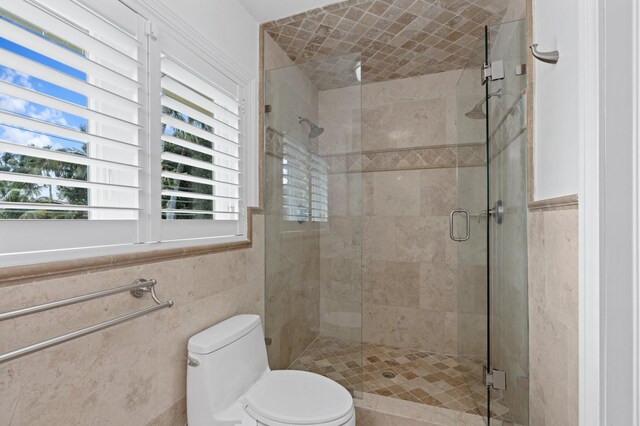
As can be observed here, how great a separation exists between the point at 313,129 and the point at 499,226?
124 centimetres

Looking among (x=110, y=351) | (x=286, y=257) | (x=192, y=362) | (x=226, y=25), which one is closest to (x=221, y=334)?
(x=192, y=362)

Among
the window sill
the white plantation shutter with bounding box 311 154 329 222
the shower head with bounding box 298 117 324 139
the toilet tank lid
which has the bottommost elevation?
the toilet tank lid

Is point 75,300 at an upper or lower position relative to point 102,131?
lower

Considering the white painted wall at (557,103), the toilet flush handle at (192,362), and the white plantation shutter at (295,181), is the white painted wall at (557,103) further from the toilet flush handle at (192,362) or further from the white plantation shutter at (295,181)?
the toilet flush handle at (192,362)

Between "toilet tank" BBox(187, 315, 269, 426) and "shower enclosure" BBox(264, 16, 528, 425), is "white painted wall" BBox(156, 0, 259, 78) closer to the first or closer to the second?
"shower enclosure" BBox(264, 16, 528, 425)

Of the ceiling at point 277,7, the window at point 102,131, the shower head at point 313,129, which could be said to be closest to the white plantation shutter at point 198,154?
the window at point 102,131

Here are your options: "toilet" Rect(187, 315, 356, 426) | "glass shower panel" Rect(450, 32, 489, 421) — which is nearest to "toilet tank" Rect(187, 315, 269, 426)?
"toilet" Rect(187, 315, 356, 426)

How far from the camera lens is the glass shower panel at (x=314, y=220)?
6.25 feet

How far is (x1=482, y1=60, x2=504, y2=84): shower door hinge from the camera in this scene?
1497mm

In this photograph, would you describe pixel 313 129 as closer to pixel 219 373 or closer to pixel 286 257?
pixel 286 257

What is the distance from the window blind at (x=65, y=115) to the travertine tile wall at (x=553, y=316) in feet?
5.00

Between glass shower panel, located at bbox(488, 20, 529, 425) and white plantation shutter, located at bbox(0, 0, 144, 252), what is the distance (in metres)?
1.64

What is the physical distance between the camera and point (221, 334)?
1.33 meters

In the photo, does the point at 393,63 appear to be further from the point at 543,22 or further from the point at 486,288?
the point at 486,288
